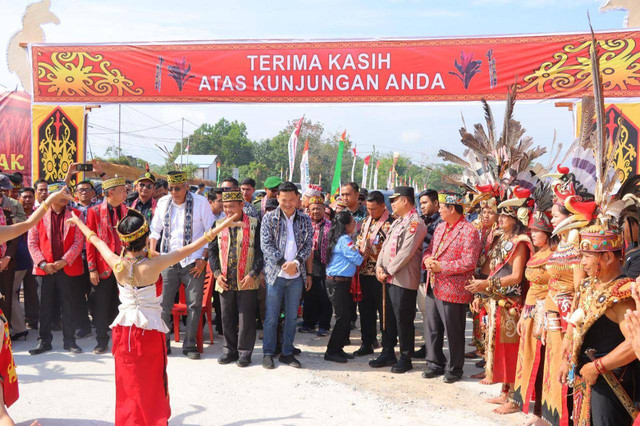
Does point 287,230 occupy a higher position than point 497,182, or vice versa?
point 497,182

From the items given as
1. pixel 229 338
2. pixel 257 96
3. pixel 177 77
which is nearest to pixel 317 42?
pixel 257 96

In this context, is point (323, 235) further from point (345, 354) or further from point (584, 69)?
point (584, 69)

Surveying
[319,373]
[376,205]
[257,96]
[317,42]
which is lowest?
[319,373]

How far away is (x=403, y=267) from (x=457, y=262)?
60 centimetres

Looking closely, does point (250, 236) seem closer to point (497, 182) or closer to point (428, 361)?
point (428, 361)

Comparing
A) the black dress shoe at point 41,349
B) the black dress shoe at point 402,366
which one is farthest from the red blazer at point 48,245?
the black dress shoe at point 402,366

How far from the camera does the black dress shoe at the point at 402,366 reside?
541 centimetres

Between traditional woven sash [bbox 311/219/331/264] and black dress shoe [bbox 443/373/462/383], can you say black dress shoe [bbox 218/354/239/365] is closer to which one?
traditional woven sash [bbox 311/219/331/264]

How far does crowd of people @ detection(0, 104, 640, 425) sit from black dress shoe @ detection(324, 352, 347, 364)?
27mm

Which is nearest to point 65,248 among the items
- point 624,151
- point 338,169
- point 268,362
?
point 268,362

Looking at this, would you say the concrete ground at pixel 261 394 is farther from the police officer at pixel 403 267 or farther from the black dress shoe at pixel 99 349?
the police officer at pixel 403 267

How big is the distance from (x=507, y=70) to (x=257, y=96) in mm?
3826

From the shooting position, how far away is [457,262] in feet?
16.5

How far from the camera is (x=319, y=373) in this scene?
5340 millimetres
